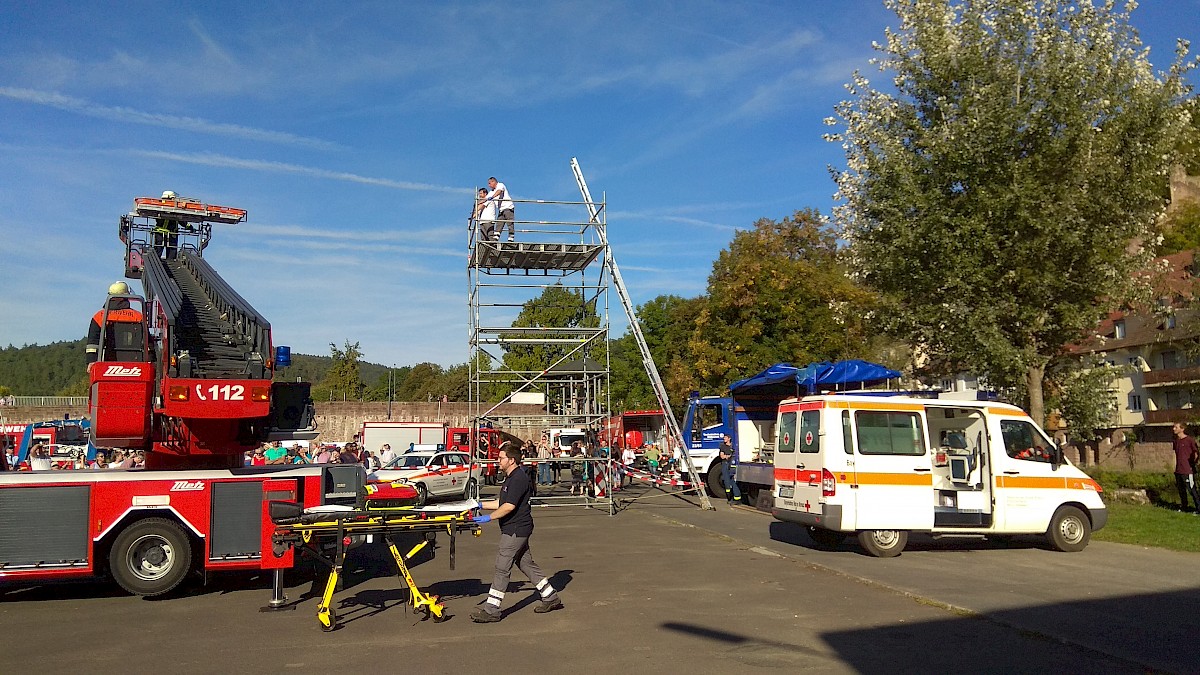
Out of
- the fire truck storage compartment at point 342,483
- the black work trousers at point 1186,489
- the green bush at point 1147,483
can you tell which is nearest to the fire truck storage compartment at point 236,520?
the fire truck storage compartment at point 342,483

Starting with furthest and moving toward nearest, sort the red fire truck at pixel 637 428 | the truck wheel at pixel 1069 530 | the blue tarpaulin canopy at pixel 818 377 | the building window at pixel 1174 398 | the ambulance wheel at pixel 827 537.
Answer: the building window at pixel 1174 398 → the red fire truck at pixel 637 428 → the blue tarpaulin canopy at pixel 818 377 → the ambulance wheel at pixel 827 537 → the truck wheel at pixel 1069 530

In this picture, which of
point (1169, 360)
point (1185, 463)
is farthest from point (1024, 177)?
point (1169, 360)

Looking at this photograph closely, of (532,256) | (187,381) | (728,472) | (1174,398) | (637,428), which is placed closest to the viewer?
(187,381)

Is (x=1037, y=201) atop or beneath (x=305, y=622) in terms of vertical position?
atop

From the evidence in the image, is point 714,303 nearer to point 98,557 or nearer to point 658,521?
point 658,521

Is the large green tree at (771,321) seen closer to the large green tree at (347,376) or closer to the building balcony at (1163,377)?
the building balcony at (1163,377)

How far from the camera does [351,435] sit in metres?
45.8

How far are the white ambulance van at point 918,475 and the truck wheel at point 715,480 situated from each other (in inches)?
425

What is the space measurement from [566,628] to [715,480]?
17210 mm

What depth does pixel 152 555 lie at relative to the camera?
10.4 meters

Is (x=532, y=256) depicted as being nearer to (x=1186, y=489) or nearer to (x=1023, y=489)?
(x=1023, y=489)

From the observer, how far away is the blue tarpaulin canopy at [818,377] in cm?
2088

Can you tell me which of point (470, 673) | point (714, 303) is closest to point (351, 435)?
point (714, 303)

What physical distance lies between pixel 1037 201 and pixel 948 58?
11.8 ft
